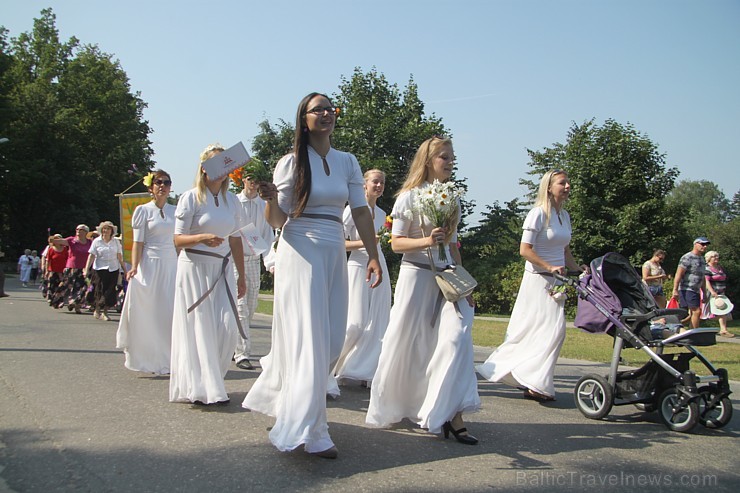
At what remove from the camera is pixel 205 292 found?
6508 millimetres

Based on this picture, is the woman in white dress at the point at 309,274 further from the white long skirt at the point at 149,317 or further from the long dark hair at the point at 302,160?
the white long skirt at the point at 149,317

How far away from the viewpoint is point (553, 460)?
4934 millimetres

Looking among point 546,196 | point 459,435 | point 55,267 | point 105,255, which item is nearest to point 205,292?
point 459,435

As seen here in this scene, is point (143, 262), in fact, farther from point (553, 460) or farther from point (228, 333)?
point (553, 460)

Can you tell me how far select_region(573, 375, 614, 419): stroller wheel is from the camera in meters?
6.29

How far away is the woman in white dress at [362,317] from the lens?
25.6 ft

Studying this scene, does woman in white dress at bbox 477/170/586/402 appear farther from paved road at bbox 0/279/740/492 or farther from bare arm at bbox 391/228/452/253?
bare arm at bbox 391/228/452/253

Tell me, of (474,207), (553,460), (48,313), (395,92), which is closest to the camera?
(553,460)

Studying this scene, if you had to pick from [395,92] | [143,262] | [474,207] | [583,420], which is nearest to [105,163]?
[395,92]

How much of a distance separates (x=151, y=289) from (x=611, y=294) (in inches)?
200

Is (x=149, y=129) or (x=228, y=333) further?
(x=149, y=129)

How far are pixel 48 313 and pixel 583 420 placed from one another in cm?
1491

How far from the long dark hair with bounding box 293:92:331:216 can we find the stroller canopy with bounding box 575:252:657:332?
308cm

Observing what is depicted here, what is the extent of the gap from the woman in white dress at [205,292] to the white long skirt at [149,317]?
169 cm
